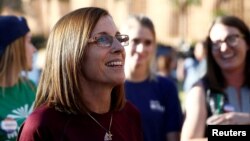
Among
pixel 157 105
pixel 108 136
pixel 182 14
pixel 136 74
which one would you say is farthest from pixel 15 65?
pixel 182 14

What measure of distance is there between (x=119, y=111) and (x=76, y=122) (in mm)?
396

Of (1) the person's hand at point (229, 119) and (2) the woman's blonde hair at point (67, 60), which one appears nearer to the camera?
(2) the woman's blonde hair at point (67, 60)

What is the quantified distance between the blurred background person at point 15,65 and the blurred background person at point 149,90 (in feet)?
2.37

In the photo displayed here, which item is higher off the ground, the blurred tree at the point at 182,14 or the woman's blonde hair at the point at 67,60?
the woman's blonde hair at the point at 67,60

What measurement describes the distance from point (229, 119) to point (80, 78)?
1209 mm

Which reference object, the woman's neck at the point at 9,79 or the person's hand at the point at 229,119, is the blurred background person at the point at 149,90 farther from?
the woman's neck at the point at 9,79

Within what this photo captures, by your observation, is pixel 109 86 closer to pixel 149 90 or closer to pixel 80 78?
pixel 80 78

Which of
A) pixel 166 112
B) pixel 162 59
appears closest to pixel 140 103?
pixel 166 112

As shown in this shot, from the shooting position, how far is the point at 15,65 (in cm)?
394

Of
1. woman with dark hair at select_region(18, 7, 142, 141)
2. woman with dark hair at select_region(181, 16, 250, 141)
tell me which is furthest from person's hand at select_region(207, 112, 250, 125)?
woman with dark hair at select_region(18, 7, 142, 141)

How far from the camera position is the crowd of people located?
2.65 m

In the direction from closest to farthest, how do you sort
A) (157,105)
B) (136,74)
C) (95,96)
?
(95,96) → (157,105) → (136,74)

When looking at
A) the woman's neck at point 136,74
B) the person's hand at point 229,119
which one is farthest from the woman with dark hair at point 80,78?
the woman's neck at point 136,74

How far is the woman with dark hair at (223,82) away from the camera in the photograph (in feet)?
11.9
